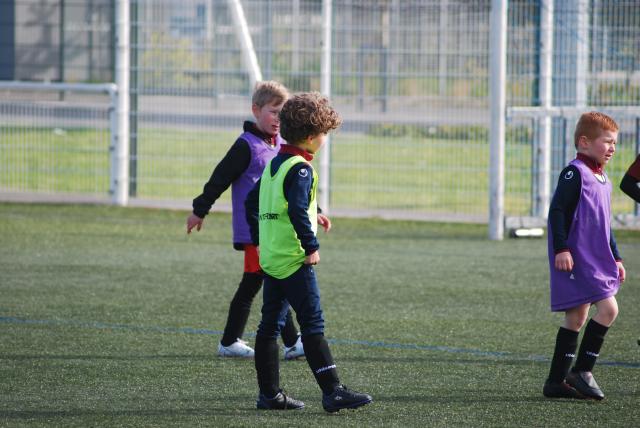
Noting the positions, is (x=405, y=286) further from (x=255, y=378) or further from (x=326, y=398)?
(x=326, y=398)

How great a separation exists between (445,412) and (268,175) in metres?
1.23

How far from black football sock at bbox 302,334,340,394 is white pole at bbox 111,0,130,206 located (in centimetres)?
867

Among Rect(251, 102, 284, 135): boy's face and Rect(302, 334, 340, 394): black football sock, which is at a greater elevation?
Rect(251, 102, 284, 135): boy's face

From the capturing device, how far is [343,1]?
12.9m

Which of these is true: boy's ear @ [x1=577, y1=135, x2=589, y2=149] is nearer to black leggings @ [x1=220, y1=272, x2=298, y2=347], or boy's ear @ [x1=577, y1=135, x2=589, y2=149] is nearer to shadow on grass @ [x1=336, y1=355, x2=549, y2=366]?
shadow on grass @ [x1=336, y1=355, x2=549, y2=366]

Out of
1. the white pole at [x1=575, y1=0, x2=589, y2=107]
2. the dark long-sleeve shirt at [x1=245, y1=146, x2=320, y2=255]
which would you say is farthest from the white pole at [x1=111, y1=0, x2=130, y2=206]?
the dark long-sleeve shirt at [x1=245, y1=146, x2=320, y2=255]

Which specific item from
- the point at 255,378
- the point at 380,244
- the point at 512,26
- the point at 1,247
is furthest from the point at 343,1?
the point at 255,378

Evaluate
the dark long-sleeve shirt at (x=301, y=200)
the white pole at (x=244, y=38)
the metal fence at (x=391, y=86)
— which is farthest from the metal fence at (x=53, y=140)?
the dark long-sleeve shirt at (x=301, y=200)

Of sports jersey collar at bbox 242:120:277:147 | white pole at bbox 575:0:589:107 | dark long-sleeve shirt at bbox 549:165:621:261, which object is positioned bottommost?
dark long-sleeve shirt at bbox 549:165:621:261

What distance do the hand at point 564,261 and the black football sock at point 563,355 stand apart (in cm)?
33

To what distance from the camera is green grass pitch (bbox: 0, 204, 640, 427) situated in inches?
192

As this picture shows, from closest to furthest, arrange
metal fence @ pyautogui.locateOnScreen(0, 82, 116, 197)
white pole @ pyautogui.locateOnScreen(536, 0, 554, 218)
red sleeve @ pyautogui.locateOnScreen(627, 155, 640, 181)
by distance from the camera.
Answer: red sleeve @ pyautogui.locateOnScreen(627, 155, 640, 181), white pole @ pyautogui.locateOnScreen(536, 0, 554, 218), metal fence @ pyautogui.locateOnScreen(0, 82, 116, 197)

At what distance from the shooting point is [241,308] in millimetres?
6016

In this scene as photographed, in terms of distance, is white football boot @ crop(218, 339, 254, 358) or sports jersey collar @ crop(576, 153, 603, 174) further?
white football boot @ crop(218, 339, 254, 358)
